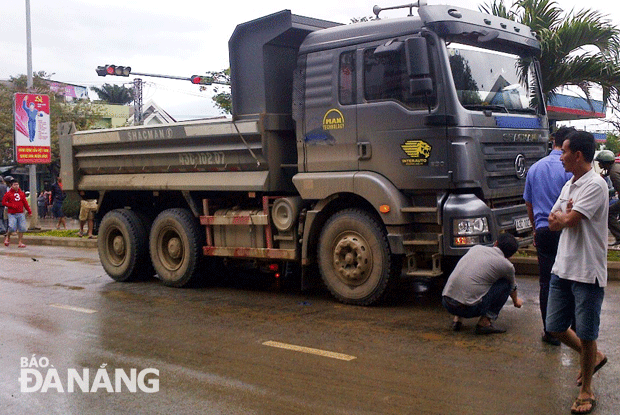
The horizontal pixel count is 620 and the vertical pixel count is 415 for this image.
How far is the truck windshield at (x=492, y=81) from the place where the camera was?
7.37 m

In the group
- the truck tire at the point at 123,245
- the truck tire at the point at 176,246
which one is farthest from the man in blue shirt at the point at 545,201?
the truck tire at the point at 123,245

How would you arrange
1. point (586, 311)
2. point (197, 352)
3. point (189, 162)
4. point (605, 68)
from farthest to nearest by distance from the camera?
1. point (605, 68)
2. point (189, 162)
3. point (197, 352)
4. point (586, 311)

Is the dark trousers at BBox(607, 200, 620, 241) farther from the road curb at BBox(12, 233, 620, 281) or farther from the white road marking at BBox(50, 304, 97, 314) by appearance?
the white road marking at BBox(50, 304, 97, 314)

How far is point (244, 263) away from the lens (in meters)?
10.1

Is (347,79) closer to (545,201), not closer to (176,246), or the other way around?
(545,201)

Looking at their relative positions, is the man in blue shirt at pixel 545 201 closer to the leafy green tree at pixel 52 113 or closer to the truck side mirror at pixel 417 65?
the truck side mirror at pixel 417 65

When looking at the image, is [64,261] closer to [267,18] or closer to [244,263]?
[244,263]

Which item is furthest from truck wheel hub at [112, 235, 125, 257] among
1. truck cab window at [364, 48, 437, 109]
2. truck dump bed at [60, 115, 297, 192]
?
truck cab window at [364, 48, 437, 109]

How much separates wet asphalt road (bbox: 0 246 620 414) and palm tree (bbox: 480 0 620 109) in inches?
160

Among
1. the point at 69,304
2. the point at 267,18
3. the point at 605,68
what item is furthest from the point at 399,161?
the point at 605,68

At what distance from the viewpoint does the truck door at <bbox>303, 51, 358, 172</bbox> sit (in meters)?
7.82

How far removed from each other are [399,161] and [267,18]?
2.54 metres

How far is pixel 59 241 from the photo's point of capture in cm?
1834
